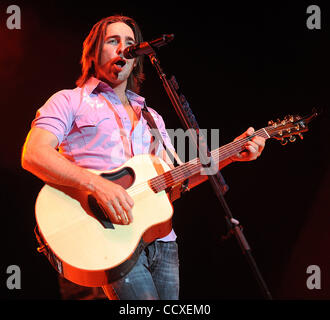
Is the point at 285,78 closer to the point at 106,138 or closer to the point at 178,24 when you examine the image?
the point at 178,24

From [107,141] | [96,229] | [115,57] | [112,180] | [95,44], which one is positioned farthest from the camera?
[95,44]

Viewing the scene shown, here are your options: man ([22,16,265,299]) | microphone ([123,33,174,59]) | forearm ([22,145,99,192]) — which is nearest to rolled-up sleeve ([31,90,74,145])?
man ([22,16,265,299])

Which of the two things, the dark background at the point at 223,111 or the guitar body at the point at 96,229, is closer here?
the guitar body at the point at 96,229

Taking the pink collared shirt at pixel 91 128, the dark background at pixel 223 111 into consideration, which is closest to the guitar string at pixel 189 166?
the pink collared shirt at pixel 91 128

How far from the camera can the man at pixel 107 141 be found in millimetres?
1604

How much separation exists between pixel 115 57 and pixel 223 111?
1868 millimetres

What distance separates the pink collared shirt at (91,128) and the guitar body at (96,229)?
0.50ft

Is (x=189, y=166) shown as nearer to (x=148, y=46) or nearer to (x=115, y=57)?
(x=148, y=46)

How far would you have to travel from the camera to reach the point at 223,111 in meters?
3.73

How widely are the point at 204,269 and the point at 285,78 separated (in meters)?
2.36

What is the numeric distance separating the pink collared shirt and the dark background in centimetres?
158

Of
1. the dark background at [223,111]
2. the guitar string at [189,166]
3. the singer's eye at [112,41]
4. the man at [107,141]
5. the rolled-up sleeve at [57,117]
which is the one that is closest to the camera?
the man at [107,141]

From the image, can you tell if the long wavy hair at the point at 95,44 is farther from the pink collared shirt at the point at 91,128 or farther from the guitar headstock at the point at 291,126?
the guitar headstock at the point at 291,126

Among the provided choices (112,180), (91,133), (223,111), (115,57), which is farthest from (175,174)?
(223,111)
